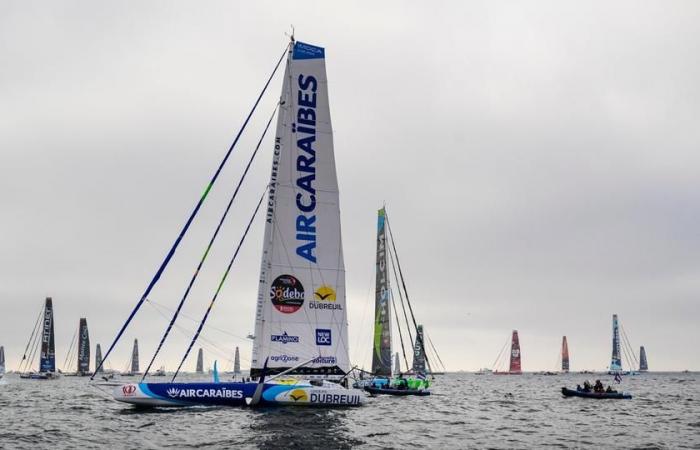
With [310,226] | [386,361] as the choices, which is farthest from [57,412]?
[386,361]

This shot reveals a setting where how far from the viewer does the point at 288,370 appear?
28.7 metres

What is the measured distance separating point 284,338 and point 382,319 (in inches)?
1072

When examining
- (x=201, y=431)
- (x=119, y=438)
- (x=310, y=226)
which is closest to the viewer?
(x=119, y=438)

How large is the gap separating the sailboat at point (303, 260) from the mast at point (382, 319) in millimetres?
24592

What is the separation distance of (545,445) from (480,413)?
14597mm

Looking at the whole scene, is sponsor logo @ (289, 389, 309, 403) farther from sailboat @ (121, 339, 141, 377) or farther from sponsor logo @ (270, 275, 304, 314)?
sailboat @ (121, 339, 141, 377)

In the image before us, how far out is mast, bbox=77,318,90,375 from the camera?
444 ft

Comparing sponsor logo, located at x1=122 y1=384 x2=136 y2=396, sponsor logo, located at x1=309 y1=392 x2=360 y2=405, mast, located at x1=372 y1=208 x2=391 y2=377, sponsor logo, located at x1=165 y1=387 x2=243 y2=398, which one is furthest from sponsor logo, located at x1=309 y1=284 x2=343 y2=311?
mast, located at x1=372 y1=208 x2=391 y2=377

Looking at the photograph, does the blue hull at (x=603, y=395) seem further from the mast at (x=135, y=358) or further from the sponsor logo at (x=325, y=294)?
the mast at (x=135, y=358)

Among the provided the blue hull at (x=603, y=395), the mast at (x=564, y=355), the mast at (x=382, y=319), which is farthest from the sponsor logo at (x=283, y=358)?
the mast at (x=564, y=355)

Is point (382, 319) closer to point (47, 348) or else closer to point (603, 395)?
point (603, 395)

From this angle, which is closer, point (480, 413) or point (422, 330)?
point (480, 413)

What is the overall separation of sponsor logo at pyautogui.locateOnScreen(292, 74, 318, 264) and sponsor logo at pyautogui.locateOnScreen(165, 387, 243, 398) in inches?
267

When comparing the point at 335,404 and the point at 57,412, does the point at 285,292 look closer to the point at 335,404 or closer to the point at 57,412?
the point at 335,404
